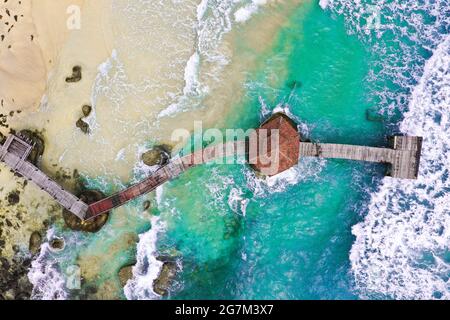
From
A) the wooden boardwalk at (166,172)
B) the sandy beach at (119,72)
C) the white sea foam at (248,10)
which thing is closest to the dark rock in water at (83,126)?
the sandy beach at (119,72)

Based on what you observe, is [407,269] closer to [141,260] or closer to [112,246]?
[141,260]

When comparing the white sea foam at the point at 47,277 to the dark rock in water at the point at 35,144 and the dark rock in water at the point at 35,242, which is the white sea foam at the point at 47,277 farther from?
the dark rock in water at the point at 35,144

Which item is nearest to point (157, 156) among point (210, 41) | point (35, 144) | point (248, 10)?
point (35, 144)

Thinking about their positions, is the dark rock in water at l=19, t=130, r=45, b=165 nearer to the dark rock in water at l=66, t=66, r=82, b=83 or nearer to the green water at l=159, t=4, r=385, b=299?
the dark rock in water at l=66, t=66, r=82, b=83

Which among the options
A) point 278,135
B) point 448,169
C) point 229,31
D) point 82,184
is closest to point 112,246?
point 82,184

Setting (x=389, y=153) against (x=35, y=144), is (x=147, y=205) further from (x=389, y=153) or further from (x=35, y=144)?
(x=389, y=153)

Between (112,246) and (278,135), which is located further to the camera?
(112,246)

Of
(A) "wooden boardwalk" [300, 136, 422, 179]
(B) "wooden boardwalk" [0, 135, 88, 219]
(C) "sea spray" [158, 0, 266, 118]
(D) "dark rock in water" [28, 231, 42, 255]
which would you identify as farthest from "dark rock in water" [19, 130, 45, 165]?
(A) "wooden boardwalk" [300, 136, 422, 179]
